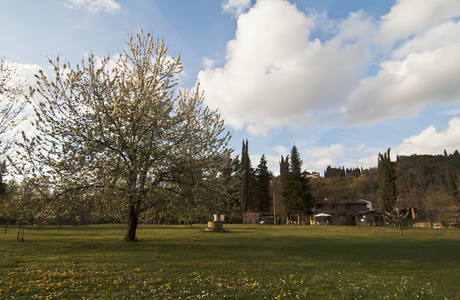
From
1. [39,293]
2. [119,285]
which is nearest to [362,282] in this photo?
[119,285]

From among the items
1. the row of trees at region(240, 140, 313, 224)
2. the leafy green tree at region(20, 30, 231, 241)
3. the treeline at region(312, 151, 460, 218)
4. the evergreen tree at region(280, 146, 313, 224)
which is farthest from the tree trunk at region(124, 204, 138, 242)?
the treeline at region(312, 151, 460, 218)

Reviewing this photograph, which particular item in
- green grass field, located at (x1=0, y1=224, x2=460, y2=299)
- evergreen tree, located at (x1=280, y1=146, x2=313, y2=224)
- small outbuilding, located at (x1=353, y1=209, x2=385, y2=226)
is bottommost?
green grass field, located at (x1=0, y1=224, x2=460, y2=299)

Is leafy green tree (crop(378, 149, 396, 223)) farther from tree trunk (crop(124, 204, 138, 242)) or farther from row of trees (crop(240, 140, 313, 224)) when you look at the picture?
tree trunk (crop(124, 204, 138, 242))

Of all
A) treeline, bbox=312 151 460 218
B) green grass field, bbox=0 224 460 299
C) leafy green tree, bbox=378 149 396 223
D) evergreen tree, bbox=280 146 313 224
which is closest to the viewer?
green grass field, bbox=0 224 460 299

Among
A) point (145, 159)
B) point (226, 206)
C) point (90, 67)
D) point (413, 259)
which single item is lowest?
point (413, 259)

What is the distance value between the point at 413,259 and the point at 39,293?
17.4m

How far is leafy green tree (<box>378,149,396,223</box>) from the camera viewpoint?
55750mm

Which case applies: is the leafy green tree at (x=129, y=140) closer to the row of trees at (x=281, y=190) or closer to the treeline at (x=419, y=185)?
the row of trees at (x=281, y=190)

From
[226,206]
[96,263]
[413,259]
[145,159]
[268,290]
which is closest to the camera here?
[268,290]

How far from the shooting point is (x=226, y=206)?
773 inches

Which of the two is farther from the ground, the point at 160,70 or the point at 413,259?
the point at 160,70

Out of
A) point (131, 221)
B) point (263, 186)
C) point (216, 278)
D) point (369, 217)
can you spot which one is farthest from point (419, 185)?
point (216, 278)

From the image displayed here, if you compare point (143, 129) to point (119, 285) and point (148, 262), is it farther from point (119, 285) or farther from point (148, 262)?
point (119, 285)

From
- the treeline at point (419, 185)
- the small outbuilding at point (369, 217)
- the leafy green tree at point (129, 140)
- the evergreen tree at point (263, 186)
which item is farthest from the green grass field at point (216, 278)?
the evergreen tree at point (263, 186)
